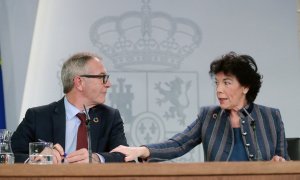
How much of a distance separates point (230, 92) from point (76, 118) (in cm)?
87

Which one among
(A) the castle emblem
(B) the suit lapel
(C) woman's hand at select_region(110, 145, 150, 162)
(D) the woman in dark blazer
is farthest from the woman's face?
(A) the castle emblem

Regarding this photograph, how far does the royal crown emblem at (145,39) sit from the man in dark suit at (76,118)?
157cm

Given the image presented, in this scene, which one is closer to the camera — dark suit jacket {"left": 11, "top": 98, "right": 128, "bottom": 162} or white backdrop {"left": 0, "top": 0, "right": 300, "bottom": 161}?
dark suit jacket {"left": 11, "top": 98, "right": 128, "bottom": 162}

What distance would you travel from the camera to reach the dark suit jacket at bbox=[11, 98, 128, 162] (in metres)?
3.36

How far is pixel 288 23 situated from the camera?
5.43 meters

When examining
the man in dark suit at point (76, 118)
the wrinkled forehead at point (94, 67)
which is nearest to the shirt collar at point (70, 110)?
the man in dark suit at point (76, 118)

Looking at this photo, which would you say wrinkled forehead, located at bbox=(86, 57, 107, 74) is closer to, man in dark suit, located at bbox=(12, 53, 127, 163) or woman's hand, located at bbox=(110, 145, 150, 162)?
→ man in dark suit, located at bbox=(12, 53, 127, 163)

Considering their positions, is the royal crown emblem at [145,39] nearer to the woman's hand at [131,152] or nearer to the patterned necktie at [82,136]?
the patterned necktie at [82,136]

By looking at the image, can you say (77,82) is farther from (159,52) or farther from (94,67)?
(159,52)

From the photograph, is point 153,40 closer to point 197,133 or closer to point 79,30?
point 79,30

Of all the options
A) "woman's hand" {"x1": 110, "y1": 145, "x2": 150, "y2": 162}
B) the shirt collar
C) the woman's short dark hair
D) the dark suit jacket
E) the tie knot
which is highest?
the woman's short dark hair

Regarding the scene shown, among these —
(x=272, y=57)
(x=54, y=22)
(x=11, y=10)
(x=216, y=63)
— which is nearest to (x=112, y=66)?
(x=54, y=22)

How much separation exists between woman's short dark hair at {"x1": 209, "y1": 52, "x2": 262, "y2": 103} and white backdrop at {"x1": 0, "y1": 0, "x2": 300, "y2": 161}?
5.47 feet

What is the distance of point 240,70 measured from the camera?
346cm
